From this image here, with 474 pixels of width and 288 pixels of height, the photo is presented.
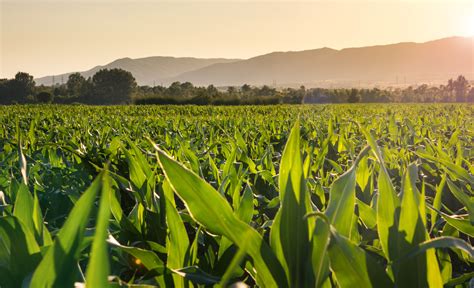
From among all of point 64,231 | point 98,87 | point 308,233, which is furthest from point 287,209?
point 98,87

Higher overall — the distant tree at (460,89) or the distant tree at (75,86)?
the distant tree at (75,86)

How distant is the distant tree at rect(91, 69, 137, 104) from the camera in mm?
92312

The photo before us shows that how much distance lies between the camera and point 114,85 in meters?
95.3

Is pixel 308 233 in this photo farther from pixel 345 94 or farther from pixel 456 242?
pixel 345 94

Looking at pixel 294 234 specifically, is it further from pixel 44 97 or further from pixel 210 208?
pixel 44 97

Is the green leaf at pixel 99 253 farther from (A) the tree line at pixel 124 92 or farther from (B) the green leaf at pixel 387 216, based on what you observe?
(A) the tree line at pixel 124 92

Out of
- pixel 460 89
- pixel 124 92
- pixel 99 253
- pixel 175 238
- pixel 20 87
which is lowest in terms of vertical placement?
pixel 460 89

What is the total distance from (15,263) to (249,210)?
504mm

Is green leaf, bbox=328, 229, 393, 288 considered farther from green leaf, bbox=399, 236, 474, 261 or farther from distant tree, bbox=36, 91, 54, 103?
distant tree, bbox=36, 91, 54, 103

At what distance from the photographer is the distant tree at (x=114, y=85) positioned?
92.3m

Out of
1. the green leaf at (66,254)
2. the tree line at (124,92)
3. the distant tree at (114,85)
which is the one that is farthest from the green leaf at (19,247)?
the distant tree at (114,85)

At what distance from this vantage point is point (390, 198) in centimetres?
78

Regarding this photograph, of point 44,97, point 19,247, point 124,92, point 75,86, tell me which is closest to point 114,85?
point 124,92

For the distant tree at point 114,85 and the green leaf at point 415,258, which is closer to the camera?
the green leaf at point 415,258
